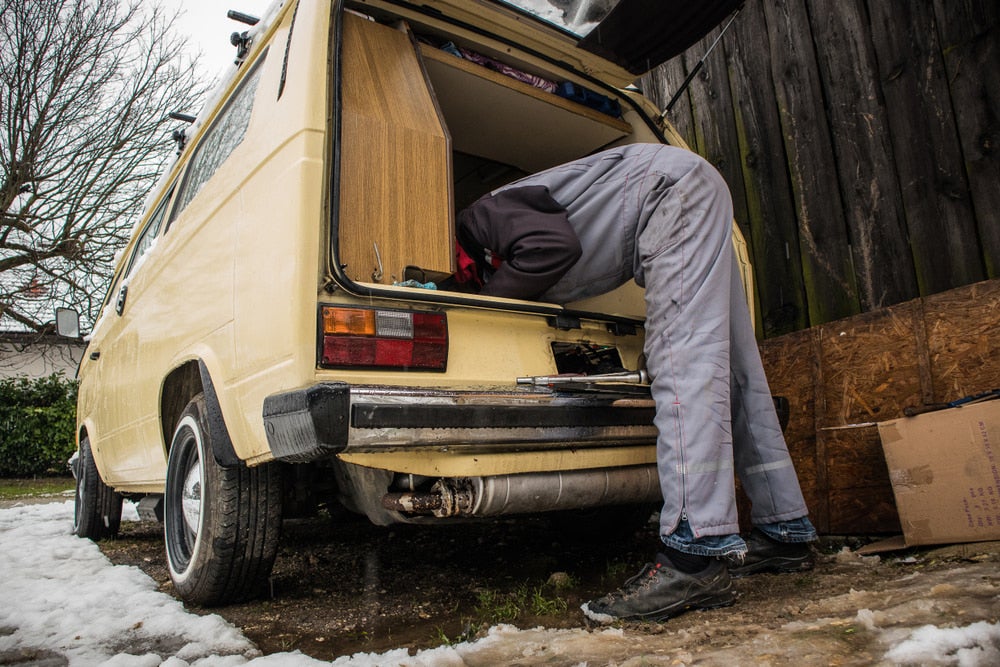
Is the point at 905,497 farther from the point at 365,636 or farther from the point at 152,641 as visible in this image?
the point at 152,641

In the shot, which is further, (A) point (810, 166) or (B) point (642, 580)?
(A) point (810, 166)

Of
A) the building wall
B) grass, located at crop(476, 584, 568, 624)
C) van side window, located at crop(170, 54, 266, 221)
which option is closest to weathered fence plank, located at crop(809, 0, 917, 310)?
grass, located at crop(476, 584, 568, 624)

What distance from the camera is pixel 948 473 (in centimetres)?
215

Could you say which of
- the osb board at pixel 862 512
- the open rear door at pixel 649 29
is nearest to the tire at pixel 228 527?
the open rear door at pixel 649 29

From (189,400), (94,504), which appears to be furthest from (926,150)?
(94,504)

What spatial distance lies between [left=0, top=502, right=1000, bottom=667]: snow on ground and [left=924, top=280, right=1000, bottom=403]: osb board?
888 millimetres

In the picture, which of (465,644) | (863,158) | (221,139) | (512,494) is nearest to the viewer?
(465,644)

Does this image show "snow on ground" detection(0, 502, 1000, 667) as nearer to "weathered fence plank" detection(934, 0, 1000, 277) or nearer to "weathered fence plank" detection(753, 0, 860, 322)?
"weathered fence plank" detection(934, 0, 1000, 277)

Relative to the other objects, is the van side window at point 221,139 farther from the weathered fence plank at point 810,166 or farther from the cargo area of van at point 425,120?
the weathered fence plank at point 810,166

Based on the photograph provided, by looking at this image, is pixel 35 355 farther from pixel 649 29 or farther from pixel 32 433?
pixel 649 29

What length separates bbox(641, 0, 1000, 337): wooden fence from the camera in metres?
2.76

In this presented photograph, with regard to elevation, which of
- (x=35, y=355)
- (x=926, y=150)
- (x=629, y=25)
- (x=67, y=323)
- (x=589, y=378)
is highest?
(x=35, y=355)

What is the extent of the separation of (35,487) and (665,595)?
10063mm

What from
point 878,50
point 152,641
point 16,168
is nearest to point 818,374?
point 878,50
